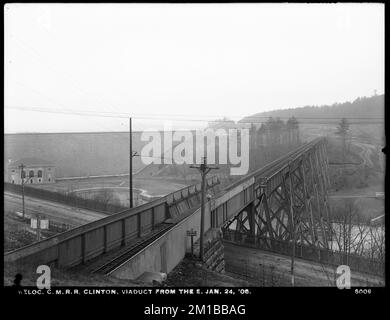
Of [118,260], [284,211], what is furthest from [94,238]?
[284,211]

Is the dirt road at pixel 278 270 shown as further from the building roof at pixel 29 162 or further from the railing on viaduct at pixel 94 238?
the building roof at pixel 29 162

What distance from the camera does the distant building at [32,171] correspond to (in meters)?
27.0

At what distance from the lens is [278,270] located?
1458cm

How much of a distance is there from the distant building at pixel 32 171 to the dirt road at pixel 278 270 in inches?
731

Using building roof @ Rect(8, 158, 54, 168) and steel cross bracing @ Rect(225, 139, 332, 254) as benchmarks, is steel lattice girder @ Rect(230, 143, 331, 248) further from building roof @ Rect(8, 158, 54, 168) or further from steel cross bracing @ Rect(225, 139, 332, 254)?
building roof @ Rect(8, 158, 54, 168)

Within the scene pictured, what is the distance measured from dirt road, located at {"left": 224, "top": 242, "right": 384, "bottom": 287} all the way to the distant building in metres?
18.6

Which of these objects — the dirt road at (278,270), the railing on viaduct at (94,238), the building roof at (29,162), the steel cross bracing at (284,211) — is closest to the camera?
the railing on viaduct at (94,238)

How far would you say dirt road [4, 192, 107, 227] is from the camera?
66.7 feet

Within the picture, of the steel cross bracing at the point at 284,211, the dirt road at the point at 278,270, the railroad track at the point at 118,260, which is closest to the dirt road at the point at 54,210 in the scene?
the steel cross bracing at the point at 284,211

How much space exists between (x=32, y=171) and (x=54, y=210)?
9271mm

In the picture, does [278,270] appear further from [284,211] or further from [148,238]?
[284,211]

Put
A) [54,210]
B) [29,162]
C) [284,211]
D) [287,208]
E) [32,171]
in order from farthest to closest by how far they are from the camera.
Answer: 1. [32,171]
2. [29,162]
3. [284,211]
4. [54,210]
5. [287,208]
